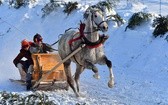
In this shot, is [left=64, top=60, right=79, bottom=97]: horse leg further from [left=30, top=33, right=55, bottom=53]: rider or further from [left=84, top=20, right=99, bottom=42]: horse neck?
[left=84, top=20, right=99, bottom=42]: horse neck

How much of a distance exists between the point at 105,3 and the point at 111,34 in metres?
2.61

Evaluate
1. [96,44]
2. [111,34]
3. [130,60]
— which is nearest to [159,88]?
[96,44]

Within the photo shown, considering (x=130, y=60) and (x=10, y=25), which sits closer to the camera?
(x=130, y=60)

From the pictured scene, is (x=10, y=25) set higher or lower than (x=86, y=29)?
lower

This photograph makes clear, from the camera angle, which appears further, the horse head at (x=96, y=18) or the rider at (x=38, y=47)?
the rider at (x=38, y=47)

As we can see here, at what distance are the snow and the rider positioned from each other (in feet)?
3.37

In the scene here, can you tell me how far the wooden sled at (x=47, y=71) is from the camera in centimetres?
1161

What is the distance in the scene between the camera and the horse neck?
10.3m

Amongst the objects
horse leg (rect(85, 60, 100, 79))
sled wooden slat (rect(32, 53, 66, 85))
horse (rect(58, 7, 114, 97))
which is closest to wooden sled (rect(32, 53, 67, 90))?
sled wooden slat (rect(32, 53, 66, 85))

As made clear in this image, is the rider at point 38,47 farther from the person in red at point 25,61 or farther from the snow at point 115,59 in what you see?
the snow at point 115,59

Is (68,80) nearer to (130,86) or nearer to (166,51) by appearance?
(130,86)

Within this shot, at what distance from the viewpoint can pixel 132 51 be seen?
15016 millimetres

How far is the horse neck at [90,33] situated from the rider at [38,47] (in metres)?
2.10

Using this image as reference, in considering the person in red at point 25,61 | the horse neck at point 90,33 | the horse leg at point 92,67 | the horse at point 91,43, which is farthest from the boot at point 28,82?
the horse neck at point 90,33
